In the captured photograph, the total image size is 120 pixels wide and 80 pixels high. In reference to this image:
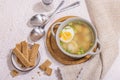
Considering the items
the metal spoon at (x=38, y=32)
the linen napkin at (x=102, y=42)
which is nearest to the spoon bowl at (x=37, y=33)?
the metal spoon at (x=38, y=32)

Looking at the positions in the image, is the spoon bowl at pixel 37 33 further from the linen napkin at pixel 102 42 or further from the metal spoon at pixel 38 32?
the linen napkin at pixel 102 42

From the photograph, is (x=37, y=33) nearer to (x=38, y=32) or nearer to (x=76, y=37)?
(x=38, y=32)

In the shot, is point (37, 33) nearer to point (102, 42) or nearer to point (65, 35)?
point (65, 35)

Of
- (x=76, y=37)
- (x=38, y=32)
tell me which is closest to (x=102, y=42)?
(x=76, y=37)

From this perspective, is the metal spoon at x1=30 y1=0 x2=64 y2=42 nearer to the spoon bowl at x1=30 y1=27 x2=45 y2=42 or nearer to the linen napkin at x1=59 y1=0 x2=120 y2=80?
the spoon bowl at x1=30 y1=27 x2=45 y2=42

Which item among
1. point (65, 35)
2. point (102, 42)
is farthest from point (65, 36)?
point (102, 42)
